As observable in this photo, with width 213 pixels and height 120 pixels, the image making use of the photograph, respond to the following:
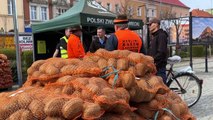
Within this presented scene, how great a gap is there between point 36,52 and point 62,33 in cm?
108

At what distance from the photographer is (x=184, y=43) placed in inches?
527

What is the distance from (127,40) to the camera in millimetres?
4996

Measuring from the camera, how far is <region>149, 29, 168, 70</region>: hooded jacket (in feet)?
20.2

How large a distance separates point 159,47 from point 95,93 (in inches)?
133

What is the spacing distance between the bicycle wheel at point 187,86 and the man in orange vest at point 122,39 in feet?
7.39

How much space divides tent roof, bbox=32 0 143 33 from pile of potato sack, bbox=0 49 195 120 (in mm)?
5677

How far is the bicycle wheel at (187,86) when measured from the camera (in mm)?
7113

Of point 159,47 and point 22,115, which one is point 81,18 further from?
point 22,115

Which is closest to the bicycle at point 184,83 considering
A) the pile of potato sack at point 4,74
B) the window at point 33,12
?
the pile of potato sack at point 4,74

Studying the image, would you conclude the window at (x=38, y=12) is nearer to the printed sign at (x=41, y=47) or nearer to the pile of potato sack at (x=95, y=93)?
the printed sign at (x=41, y=47)

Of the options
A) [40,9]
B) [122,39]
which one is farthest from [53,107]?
[40,9]

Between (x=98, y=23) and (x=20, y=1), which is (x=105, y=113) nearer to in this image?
(x=98, y=23)

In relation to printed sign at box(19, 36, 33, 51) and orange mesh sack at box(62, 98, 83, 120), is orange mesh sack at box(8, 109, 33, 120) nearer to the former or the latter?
orange mesh sack at box(62, 98, 83, 120)

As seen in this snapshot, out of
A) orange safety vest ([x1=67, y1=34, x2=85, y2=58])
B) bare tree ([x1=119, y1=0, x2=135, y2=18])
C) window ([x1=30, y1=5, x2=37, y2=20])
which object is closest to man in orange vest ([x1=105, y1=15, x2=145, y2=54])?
orange safety vest ([x1=67, y1=34, x2=85, y2=58])
